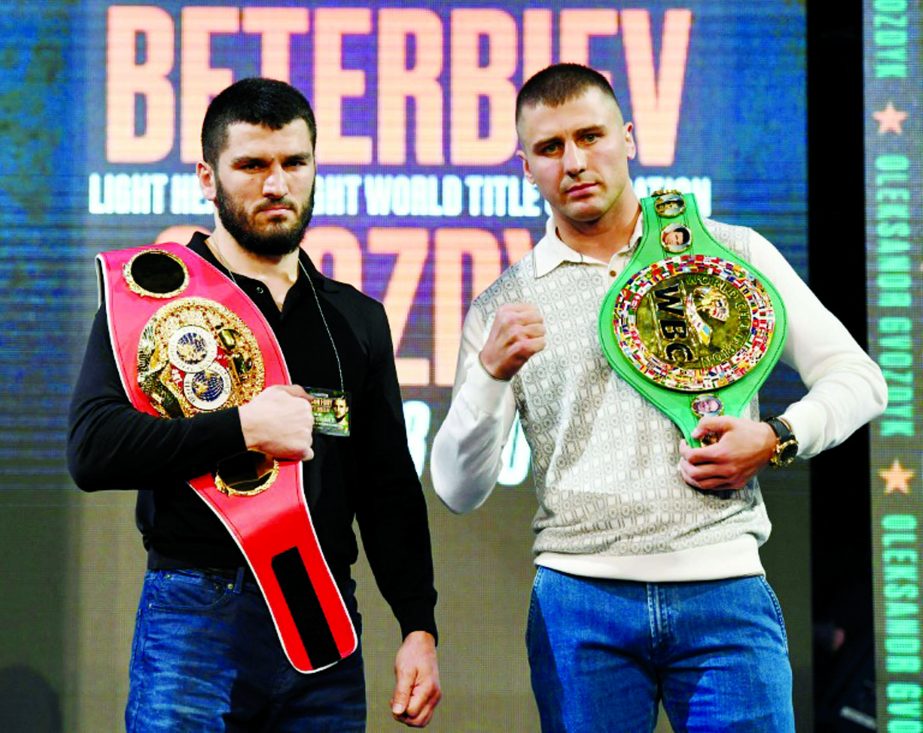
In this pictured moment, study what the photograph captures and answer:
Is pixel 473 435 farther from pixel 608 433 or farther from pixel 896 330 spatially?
pixel 896 330

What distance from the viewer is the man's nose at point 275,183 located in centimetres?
213

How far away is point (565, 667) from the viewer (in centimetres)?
198

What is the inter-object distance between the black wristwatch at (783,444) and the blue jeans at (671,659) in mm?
194

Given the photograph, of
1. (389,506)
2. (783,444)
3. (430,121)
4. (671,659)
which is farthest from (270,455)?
(430,121)

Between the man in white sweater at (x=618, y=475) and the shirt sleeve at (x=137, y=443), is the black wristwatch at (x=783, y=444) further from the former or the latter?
the shirt sleeve at (x=137, y=443)

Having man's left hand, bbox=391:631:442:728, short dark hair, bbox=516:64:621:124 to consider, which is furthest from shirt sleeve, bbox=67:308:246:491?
short dark hair, bbox=516:64:621:124

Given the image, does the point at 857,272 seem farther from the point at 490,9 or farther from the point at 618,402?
the point at 618,402

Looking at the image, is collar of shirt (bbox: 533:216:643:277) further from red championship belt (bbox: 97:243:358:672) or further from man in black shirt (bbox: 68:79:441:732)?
red championship belt (bbox: 97:243:358:672)

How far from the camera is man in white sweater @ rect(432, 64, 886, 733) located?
195 centimetres

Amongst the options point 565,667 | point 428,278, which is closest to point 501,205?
point 428,278

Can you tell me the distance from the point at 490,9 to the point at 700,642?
78.6 inches

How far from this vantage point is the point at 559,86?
2.24 metres

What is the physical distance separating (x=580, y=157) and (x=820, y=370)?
1.76ft

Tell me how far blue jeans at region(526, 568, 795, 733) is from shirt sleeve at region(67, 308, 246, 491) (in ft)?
1.99
